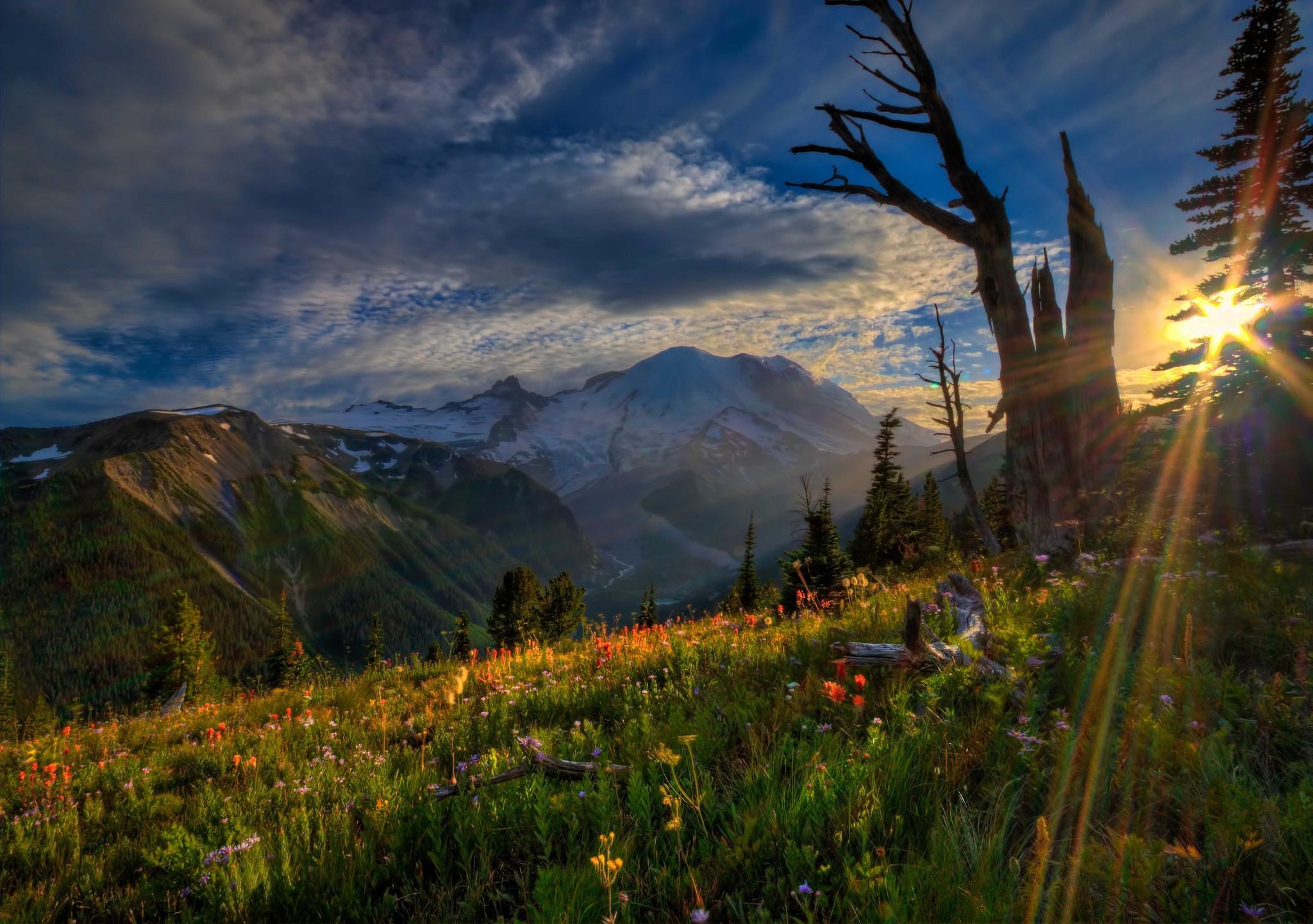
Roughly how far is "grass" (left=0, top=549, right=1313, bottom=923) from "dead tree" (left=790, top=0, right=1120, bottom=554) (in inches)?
223

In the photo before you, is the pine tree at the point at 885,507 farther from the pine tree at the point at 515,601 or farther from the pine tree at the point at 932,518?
the pine tree at the point at 515,601

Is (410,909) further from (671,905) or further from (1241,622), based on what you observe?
(1241,622)

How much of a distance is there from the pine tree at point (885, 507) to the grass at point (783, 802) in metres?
37.7

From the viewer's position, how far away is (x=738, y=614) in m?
9.48

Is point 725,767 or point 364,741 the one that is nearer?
point 725,767

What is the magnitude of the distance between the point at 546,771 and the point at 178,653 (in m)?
49.5

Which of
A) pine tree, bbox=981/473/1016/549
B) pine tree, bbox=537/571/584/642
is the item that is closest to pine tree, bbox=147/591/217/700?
pine tree, bbox=537/571/584/642

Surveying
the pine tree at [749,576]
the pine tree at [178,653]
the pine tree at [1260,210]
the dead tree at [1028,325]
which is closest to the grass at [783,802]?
the dead tree at [1028,325]

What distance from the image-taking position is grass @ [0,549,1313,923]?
2074 millimetres

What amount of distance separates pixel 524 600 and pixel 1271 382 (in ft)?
164

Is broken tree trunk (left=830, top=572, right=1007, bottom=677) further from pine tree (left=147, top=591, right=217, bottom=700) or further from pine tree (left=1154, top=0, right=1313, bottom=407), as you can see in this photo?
pine tree (left=147, top=591, right=217, bottom=700)

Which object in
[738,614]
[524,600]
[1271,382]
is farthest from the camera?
[524,600]

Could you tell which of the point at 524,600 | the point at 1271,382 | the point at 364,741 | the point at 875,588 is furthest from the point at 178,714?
the point at 524,600

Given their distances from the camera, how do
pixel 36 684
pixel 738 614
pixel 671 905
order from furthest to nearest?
pixel 36 684 < pixel 738 614 < pixel 671 905
